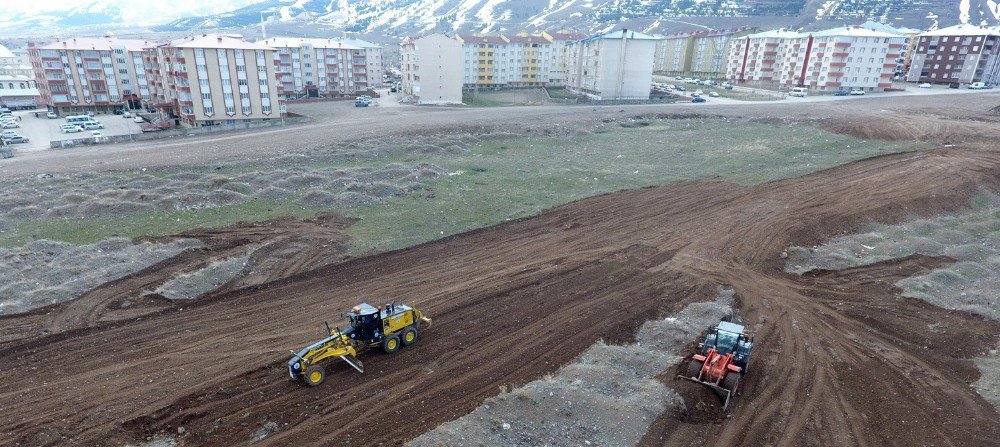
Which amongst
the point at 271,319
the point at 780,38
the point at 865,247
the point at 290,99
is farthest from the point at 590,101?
the point at 271,319

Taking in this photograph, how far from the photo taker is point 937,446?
11.9m

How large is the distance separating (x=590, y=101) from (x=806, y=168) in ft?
163

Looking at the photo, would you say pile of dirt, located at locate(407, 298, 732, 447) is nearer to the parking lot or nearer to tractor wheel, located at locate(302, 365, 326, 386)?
tractor wheel, located at locate(302, 365, 326, 386)

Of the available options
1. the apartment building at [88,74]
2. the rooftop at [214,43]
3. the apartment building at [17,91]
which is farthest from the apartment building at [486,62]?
the apartment building at [17,91]

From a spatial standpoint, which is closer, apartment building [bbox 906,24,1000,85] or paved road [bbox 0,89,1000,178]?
paved road [bbox 0,89,1000,178]

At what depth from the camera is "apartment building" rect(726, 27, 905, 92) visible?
83.6m

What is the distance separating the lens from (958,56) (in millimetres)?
93625

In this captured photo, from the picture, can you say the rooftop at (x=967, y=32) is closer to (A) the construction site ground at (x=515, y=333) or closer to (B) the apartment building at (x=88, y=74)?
(A) the construction site ground at (x=515, y=333)

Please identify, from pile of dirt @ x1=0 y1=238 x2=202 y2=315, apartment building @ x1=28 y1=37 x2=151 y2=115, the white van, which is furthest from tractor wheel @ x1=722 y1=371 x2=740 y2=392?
apartment building @ x1=28 y1=37 x2=151 y2=115

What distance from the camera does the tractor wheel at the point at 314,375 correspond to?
531 inches

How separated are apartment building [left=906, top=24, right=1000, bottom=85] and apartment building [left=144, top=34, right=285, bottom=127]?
116843mm

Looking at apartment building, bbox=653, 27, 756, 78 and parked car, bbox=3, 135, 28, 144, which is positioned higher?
apartment building, bbox=653, 27, 756, 78

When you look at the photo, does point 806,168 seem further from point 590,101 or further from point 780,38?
point 780,38

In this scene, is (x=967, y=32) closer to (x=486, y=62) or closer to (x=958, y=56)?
(x=958, y=56)
